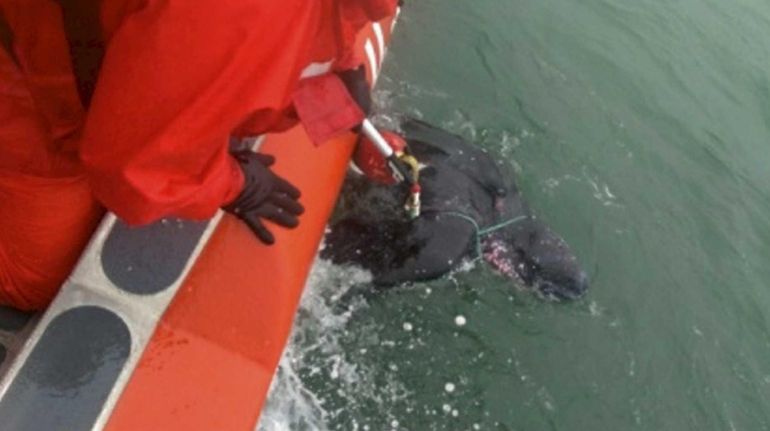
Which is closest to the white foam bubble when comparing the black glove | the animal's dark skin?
the animal's dark skin

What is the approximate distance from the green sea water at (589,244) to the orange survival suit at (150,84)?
1.91m

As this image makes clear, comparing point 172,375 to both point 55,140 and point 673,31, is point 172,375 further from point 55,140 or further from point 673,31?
point 673,31

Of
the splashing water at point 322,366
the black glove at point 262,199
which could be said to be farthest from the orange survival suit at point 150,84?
the splashing water at point 322,366

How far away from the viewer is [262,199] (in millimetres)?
3047

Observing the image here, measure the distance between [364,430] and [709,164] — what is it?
11.7 ft

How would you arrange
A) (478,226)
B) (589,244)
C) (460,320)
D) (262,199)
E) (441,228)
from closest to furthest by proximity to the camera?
(262,199) < (441,228) < (478,226) < (460,320) < (589,244)

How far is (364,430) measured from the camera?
3904mm

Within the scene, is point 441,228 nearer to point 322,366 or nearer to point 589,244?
point 322,366

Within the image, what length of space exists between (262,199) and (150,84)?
138 cm

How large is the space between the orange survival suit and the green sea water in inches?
75.3

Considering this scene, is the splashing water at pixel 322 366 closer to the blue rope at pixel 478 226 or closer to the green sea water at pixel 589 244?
the green sea water at pixel 589 244

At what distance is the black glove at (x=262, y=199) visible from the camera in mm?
2947

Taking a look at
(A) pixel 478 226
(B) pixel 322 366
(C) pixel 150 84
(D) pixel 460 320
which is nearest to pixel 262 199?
(B) pixel 322 366

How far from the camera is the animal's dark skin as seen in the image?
414 cm
